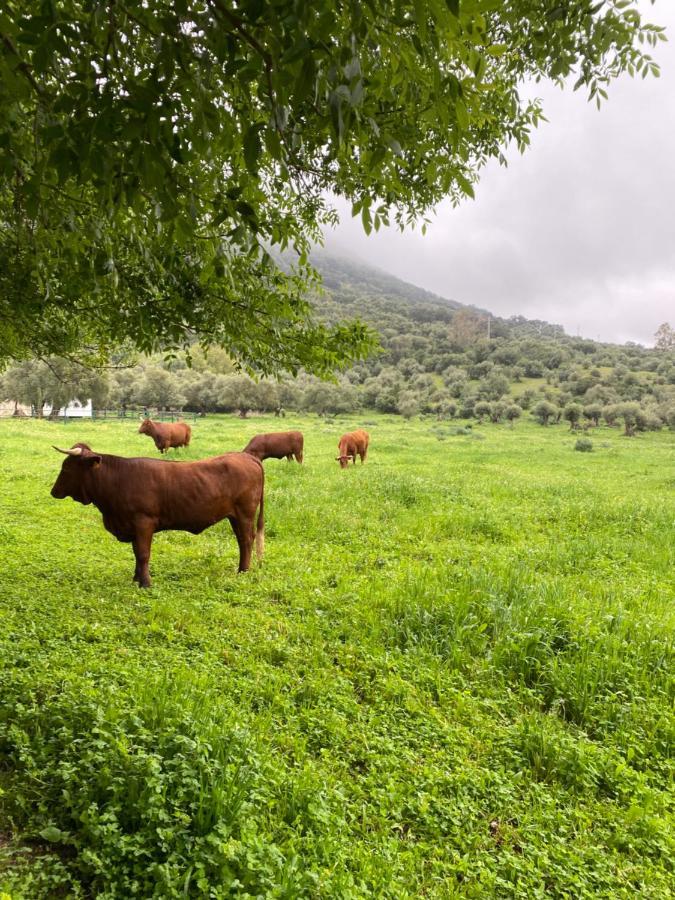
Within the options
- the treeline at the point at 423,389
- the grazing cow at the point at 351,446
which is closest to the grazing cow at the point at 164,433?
the grazing cow at the point at 351,446

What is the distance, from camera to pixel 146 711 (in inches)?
152

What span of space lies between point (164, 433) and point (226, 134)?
67.6 feet

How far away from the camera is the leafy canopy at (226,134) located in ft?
7.21

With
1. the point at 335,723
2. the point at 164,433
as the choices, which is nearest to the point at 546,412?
the point at 164,433

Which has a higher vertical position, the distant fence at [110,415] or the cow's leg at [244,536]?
the cow's leg at [244,536]

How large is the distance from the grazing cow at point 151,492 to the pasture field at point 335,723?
2.81ft

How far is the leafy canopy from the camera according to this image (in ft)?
7.21

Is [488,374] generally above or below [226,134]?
above

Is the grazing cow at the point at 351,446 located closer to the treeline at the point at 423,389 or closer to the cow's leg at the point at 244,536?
the cow's leg at the point at 244,536

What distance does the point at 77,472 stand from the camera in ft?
22.6

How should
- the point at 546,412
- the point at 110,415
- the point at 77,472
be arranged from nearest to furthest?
the point at 77,472 < the point at 546,412 < the point at 110,415

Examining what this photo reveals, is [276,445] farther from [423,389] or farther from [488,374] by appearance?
[488,374]

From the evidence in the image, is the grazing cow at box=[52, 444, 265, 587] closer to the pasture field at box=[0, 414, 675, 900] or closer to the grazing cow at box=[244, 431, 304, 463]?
the pasture field at box=[0, 414, 675, 900]

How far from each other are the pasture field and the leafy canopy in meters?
3.44
